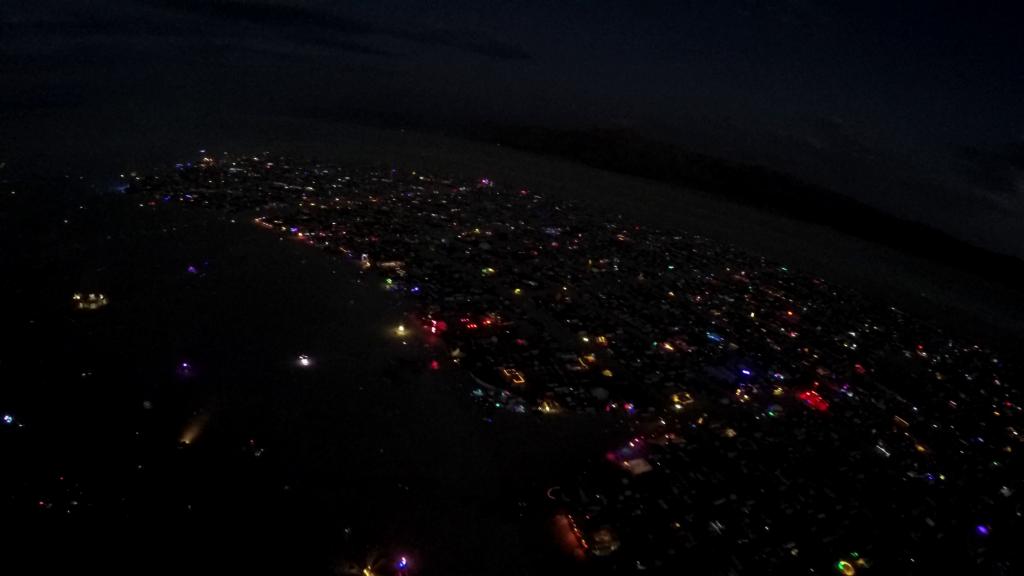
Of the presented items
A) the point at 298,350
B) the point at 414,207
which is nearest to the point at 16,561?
the point at 298,350

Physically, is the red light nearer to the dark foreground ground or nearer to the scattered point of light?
the scattered point of light

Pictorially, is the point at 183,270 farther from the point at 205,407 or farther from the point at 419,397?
the point at 419,397

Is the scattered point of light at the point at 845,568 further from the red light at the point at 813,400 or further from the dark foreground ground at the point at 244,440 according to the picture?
the red light at the point at 813,400

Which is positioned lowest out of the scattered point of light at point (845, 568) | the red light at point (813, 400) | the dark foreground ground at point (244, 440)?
the dark foreground ground at point (244, 440)

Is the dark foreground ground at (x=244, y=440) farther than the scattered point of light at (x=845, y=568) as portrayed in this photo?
No

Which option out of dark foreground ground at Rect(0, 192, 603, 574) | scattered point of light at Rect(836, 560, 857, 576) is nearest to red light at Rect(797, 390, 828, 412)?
scattered point of light at Rect(836, 560, 857, 576)

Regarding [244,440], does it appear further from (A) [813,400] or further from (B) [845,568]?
(A) [813,400]

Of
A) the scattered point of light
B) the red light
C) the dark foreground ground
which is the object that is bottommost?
the dark foreground ground

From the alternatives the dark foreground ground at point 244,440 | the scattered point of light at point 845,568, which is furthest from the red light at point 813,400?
the dark foreground ground at point 244,440
